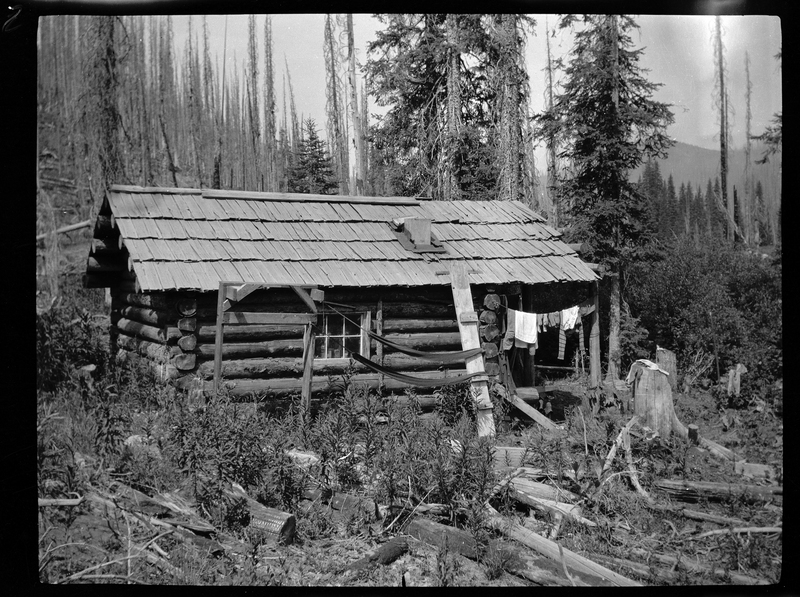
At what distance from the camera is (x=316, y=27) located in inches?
205

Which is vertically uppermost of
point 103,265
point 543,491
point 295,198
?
point 295,198

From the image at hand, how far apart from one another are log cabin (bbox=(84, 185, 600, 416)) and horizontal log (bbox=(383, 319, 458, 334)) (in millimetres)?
17

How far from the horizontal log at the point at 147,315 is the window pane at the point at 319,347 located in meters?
1.86

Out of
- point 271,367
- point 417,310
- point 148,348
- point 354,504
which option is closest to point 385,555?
point 354,504

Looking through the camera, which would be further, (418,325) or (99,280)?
(99,280)

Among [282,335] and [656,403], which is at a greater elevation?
[282,335]

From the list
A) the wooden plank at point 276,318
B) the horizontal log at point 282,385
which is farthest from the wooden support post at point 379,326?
the wooden plank at point 276,318

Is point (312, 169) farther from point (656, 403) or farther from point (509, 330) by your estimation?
point (656, 403)

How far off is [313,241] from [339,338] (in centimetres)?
142

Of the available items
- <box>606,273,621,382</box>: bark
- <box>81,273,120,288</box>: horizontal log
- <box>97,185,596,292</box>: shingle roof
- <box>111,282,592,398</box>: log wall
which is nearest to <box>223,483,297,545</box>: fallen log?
<box>111,282,592,398</box>: log wall

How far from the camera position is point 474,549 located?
4.85 meters

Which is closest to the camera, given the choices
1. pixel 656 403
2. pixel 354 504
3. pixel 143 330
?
pixel 354 504

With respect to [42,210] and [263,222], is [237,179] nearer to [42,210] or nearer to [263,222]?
[263,222]

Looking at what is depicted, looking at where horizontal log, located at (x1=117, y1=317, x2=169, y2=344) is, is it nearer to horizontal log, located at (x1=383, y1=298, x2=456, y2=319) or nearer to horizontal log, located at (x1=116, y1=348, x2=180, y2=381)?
horizontal log, located at (x1=116, y1=348, x2=180, y2=381)
